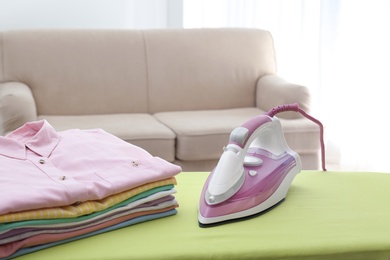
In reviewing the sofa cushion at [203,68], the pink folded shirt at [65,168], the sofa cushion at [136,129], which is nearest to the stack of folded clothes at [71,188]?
the pink folded shirt at [65,168]

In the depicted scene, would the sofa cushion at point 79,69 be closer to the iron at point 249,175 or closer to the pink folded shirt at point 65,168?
the pink folded shirt at point 65,168

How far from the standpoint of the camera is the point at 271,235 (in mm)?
1309

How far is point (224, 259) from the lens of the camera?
1.23m

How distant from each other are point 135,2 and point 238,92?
1.01m

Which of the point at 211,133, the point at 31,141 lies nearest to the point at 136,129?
the point at 211,133

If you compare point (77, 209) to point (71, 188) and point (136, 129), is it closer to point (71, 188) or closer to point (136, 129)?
point (71, 188)

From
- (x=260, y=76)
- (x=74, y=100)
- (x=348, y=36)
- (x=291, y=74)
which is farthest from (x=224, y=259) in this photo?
(x=291, y=74)

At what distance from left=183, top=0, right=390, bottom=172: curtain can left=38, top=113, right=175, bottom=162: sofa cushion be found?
3.66 ft

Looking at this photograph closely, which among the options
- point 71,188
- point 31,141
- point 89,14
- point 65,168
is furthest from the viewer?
point 89,14

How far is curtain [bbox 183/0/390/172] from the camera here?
11.1 feet

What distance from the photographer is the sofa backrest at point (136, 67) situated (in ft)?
10.3

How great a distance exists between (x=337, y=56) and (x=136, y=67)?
1.15 meters

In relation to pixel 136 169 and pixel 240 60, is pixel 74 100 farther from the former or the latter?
pixel 136 169

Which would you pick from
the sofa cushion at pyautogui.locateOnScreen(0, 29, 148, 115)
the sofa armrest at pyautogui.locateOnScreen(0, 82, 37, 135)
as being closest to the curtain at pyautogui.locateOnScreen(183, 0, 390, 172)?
the sofa cushion at pyautogui.locateOnScreen(0, 29, 148, 115)
